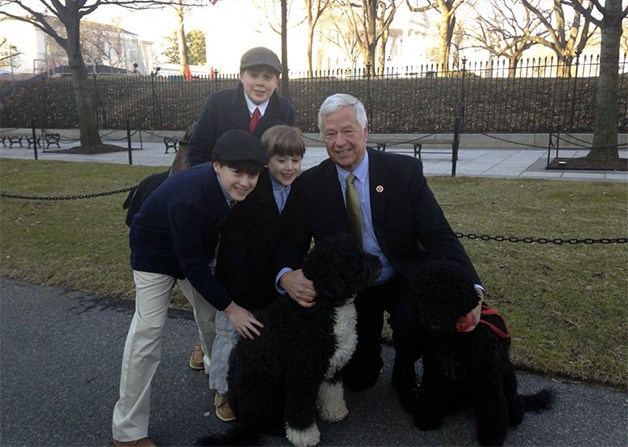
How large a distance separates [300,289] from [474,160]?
1207cm

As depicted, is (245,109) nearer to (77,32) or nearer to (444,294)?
(444,294)

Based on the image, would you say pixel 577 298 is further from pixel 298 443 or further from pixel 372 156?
pixel 298 443

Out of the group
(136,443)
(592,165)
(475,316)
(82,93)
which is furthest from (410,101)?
(136,443)

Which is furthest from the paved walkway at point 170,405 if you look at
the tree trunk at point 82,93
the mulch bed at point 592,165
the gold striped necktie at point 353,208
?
the tree trunk at point 82,93

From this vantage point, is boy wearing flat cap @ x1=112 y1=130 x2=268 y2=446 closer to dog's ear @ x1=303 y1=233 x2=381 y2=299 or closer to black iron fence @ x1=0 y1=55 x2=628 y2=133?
dog's ear @ x1=303 y1=233 x2=381 y2=299

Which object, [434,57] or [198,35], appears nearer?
[434,57]

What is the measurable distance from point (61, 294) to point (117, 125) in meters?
21.3

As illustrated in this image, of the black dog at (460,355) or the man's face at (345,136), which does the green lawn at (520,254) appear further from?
the man's face at (345,136)

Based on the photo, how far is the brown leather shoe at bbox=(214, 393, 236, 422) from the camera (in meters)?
3.08

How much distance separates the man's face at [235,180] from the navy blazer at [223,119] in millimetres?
1042

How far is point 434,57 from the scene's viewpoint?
59688mm

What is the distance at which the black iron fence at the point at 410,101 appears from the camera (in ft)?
58.0

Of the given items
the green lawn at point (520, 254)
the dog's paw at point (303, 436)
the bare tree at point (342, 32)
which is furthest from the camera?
the bare tree at point (342, 32)

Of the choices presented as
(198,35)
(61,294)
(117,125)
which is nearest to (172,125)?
(117,125)
